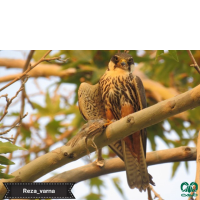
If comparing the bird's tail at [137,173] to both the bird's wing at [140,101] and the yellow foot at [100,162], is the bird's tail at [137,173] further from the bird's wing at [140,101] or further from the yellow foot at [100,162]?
the yellow foot at [100,162]

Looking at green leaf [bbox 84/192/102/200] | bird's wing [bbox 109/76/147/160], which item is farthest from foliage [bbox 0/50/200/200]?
bird's wing [bbox 109/76/147/160]

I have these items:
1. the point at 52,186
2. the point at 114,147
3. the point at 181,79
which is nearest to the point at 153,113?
the point at 52,186

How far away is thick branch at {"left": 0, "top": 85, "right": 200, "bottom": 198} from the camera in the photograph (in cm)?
217

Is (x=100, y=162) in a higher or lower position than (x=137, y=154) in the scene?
lower

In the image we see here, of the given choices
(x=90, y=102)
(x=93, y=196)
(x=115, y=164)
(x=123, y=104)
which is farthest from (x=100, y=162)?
(x=93, y=196)

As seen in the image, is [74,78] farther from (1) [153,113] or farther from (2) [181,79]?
(1) [153,113]

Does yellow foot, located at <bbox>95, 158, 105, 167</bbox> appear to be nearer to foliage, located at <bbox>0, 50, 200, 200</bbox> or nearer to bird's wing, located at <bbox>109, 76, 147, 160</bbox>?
bird's wing, located at <bbox>109, 76, 147, 160</bbox>

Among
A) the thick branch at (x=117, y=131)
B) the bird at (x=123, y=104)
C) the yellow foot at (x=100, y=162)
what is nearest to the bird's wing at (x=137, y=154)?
the bird at (x=123, y=104)

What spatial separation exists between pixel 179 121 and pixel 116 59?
6.50ft

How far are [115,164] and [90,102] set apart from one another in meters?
0.76

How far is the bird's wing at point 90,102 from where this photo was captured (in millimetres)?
3507

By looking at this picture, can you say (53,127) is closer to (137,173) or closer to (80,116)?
(80,116)

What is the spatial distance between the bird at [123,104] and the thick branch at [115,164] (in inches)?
3.7

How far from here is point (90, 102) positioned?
354 centimetres
